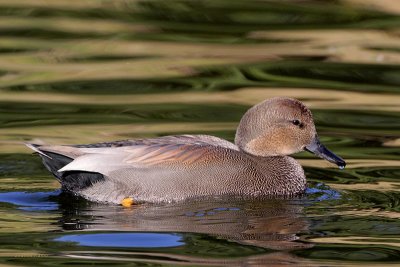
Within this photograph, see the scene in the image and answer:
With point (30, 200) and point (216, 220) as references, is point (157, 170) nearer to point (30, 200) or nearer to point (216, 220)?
point (216, 220)

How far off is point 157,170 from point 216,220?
0.71m

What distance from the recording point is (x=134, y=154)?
855 cm

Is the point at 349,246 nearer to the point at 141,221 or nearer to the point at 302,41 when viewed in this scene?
the point at 141,221

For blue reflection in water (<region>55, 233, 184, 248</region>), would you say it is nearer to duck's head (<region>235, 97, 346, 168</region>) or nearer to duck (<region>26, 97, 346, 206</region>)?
duck (<region>26, 97, 346, 206</region>)

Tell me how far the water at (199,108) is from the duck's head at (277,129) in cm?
34

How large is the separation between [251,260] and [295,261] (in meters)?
0.25

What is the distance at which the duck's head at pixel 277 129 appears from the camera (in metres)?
9.04

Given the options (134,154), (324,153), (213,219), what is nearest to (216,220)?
(213,219)

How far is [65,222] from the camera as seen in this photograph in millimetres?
7965

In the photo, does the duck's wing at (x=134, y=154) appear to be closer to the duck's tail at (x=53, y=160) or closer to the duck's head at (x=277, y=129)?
the duck's tail at (x=53, y=160)

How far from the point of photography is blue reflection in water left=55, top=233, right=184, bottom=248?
7.32 meters

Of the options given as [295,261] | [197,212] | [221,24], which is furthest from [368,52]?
[295,261]

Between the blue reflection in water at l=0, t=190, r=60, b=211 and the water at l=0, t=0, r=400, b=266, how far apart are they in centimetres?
1

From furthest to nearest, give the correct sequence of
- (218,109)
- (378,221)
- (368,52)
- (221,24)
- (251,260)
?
(221,24), (368,52), (218,109), (378,221), (251,260)
